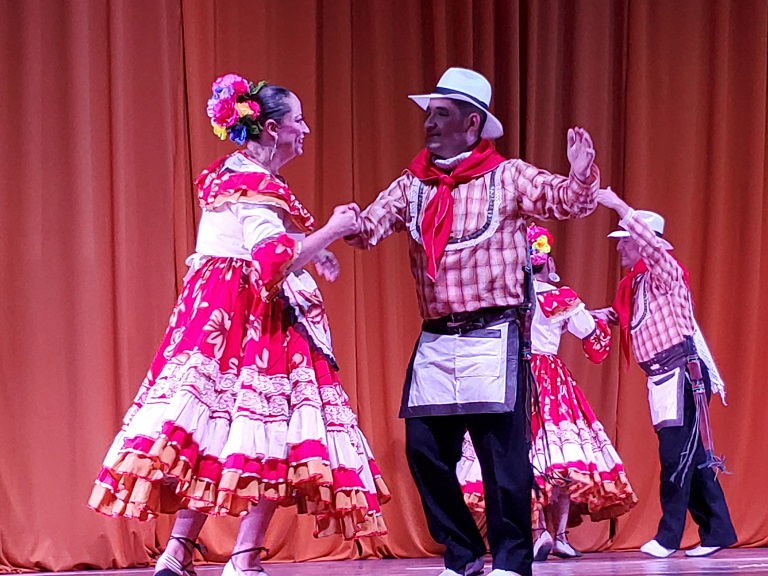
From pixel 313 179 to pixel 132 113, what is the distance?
912 mm

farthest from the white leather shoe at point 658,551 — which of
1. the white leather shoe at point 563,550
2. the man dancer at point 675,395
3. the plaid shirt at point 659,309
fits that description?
the plaid shirt at point 659,309

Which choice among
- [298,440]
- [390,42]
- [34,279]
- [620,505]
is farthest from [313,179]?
[298,440]

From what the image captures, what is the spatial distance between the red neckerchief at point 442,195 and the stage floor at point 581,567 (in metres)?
1.64

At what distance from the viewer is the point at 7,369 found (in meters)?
5.04

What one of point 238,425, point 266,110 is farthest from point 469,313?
point 266,110

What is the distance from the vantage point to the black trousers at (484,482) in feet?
10.7

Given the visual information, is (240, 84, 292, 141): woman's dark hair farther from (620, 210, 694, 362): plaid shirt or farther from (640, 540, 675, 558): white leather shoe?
(640, 540, 675, 558): white leather shoe

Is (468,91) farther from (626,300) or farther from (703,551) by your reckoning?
(703,551)

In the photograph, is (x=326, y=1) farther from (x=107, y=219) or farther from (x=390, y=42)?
(x=107, y=219)

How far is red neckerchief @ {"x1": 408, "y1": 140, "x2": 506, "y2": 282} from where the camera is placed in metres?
3.32

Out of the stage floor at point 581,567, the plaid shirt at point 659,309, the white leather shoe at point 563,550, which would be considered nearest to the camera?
the stage floor at point 581,567

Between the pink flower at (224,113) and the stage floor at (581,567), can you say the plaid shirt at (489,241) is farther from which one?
the stage floor at (581,567)

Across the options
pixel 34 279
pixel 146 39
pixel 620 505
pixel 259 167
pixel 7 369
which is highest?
pixel 146 39

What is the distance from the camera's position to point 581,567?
15.7ft
